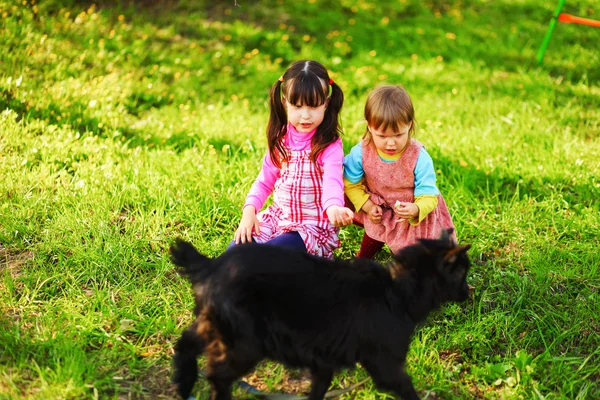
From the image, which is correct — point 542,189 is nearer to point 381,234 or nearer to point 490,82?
point 381,234

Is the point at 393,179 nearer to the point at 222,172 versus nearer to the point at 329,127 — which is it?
the point at 329,127

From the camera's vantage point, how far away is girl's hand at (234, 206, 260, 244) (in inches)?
128

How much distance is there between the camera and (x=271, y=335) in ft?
7.66

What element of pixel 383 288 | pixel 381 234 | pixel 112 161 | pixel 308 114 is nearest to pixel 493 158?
pixel 381 234

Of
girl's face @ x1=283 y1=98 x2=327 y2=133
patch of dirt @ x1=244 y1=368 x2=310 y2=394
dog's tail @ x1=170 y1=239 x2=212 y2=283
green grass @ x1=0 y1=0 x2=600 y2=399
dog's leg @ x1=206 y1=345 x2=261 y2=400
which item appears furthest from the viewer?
girl's face @ x1=283 y1=98 x2=327 y2=133

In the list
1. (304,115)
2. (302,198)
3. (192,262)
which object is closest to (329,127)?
(304,115)

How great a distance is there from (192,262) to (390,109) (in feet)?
4.35

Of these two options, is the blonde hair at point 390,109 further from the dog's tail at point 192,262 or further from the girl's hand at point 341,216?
the dog's tail at point 192,262

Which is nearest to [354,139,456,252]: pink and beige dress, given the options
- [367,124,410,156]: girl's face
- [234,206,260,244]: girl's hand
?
[367,124,410,156]: girl's face

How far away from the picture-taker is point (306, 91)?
3096 millimetres

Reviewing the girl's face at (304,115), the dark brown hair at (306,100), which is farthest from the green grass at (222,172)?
the girl's face at (304,115)

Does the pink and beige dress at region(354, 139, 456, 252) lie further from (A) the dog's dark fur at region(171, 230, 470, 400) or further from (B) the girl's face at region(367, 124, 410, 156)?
(A) the dog's dark fur at region(171, 230, 470, 400)

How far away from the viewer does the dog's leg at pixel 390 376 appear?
7.73ft

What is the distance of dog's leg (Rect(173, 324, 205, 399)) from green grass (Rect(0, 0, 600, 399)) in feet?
0.47
